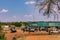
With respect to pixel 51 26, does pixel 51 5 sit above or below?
above

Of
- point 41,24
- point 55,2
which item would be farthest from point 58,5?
point 41,24

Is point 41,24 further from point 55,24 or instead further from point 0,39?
point 0,39

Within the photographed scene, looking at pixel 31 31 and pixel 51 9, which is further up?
pixel 51 9

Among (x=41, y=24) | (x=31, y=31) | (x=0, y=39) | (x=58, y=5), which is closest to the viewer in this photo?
(x=0, y=39)

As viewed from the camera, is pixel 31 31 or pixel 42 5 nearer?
pixel 42 5

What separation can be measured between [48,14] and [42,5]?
4.29ft

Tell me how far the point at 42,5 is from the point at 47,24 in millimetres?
21452

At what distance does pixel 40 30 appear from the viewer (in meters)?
51.5

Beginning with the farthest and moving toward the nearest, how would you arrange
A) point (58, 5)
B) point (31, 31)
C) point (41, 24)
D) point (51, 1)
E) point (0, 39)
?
point (31, 31)
point (41, 24)
point (58, 5)
point (51, 1)
point (0, 39)

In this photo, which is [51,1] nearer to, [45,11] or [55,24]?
[45,11]

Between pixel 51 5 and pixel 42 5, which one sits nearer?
pixel 51 5

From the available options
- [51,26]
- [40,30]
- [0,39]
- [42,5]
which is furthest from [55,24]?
[0,39]

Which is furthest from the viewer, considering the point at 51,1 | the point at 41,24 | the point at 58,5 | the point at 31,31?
the point at 31,31

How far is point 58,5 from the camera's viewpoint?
76.1 feet
